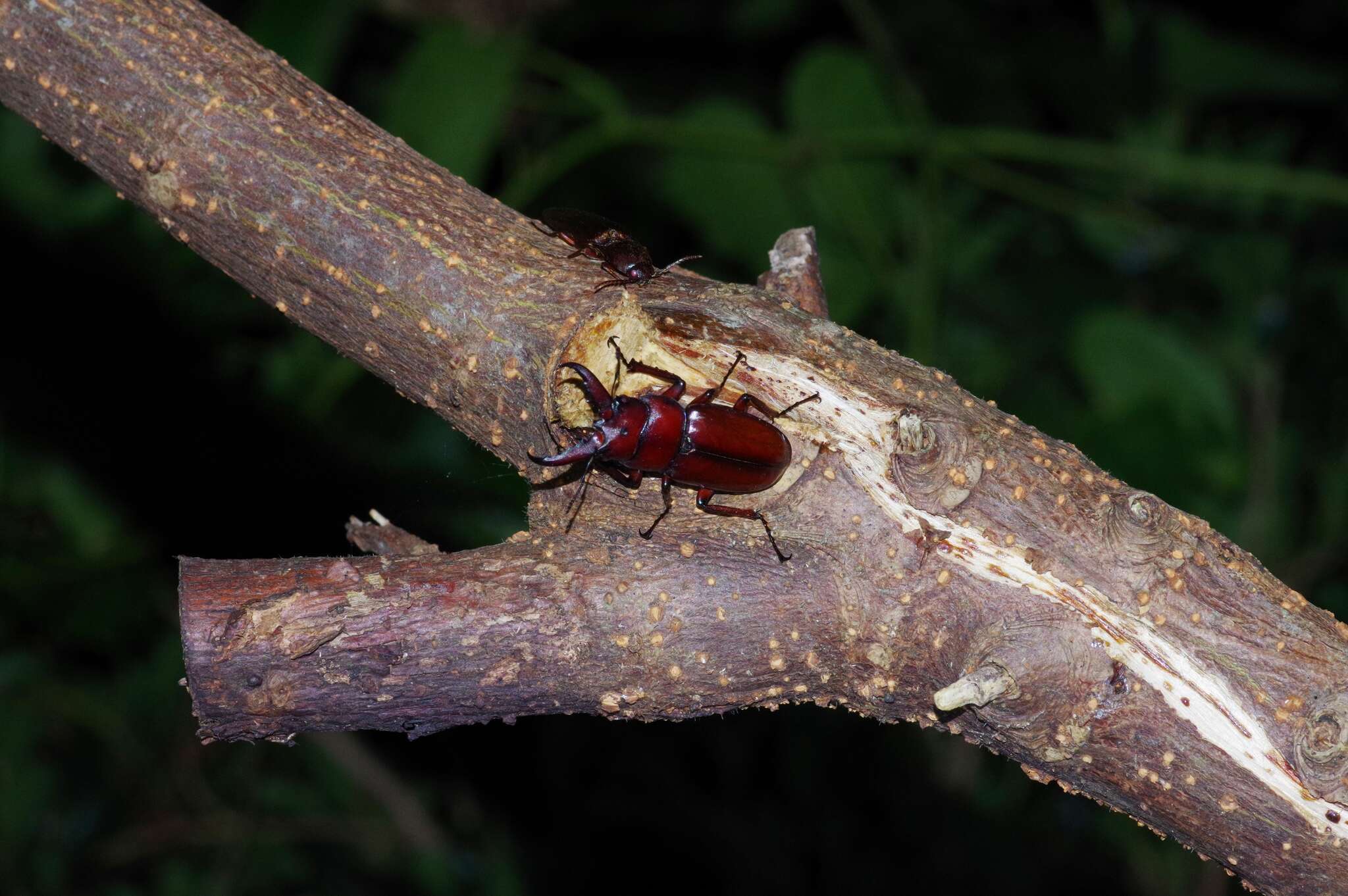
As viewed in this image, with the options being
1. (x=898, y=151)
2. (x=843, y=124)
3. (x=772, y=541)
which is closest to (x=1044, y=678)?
(x=772, y=541)

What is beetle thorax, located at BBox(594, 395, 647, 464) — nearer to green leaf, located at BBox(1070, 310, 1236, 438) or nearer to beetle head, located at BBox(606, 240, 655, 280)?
beetle head, located at BBox(606, 240, 655, 280)

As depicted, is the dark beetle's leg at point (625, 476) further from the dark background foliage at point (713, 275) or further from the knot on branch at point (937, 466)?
the dark background foliage at point (713, 275)

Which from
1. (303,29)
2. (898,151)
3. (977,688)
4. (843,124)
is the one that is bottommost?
(977,688)

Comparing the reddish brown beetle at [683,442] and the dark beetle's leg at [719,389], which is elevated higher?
the dark beetle's leg at [719,389]

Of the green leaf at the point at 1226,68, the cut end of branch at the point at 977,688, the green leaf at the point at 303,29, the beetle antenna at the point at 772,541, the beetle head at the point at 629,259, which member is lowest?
the cut end of branch at the point at 977,688

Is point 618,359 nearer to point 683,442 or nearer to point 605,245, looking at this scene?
point 683,442

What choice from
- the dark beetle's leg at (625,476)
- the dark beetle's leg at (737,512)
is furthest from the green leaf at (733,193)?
the dark beetle's leg at (737,512)
